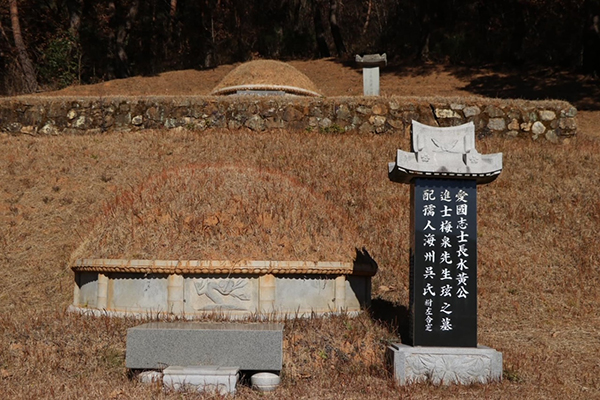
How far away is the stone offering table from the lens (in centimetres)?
903

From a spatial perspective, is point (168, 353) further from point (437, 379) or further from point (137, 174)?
point (137, 174)

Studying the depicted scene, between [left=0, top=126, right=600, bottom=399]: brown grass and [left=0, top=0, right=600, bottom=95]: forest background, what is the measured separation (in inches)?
526

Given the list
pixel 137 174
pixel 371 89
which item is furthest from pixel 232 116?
pixel 371 89

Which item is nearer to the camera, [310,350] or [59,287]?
[310,350]

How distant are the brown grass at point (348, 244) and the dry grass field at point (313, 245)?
0.04m

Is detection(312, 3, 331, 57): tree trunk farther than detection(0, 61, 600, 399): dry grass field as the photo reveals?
Yes

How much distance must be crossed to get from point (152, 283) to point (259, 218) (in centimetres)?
202

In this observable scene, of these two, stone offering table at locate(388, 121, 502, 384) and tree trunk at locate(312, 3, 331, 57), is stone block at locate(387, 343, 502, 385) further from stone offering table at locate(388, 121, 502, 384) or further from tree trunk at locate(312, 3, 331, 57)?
tree trunk at locate(312, 3, 331, 57)

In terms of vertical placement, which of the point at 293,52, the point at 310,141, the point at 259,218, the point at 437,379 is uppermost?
the point at 293,52

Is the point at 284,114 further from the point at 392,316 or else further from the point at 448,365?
the point at 448,365

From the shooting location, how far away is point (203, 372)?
8156mm

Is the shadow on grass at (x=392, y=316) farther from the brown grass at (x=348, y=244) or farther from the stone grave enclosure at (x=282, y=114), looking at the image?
the stone grave enclosure at (x=282, y=114)

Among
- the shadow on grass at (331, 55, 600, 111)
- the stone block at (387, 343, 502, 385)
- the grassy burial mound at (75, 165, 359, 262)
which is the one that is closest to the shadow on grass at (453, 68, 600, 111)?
the shadow on grass at (331, 55, 600, 111)

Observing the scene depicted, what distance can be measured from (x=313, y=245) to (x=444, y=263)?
2.48 meters
